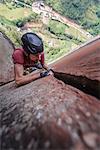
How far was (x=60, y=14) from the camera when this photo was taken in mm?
32188

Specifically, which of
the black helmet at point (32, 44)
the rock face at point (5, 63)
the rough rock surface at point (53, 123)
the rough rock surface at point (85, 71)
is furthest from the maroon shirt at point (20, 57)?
the rough rock surface at point (53, 123)

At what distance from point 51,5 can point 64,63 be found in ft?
102

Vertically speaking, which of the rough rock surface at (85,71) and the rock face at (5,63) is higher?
the rough rock surface at (85,71)

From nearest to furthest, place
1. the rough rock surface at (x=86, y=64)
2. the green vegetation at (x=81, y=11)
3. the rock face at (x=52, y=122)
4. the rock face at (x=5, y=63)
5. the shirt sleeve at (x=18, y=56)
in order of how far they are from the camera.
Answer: the rock face at (x=52, y=122) → the rough rock surface at (x=86, y=64) → the shirt sleeve at (x=18, y=56) → the rock face at (x=5, y=63) → the green vegetation at (x=81, y=11)

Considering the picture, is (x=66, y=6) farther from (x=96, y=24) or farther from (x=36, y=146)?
(x=36, y=146)

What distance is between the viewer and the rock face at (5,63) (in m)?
4.98

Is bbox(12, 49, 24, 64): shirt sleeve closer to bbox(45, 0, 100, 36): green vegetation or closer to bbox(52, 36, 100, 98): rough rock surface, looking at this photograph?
bbox(52, 36, 100, 98): rough rock surface

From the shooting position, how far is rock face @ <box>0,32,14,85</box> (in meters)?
4.98

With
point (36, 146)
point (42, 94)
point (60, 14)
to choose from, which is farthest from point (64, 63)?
point (60, 14)

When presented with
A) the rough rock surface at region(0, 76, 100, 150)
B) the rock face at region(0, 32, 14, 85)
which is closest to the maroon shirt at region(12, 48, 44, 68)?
the rock face at region(0, 32, 14, 85)

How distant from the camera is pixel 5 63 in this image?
5258 millimetres

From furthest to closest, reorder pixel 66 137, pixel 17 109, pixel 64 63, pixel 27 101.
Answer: pixel 64 63
pixel 27 101
pixel 17 109
pixel 66 137

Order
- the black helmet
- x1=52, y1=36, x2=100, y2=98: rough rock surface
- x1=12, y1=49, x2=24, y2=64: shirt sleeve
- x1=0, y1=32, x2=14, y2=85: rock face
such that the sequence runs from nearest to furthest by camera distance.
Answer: x1=52, y1=36, x2=100, y2=98: rough rock surface < the black helmet < x1=12, y1=49, x2=24, y2=64: shirt sleeve < x1=0, y1=32, x2=14, y2=85: rock face

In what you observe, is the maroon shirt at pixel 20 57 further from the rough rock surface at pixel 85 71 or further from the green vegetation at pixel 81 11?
the green vegetation at pixel 81 11
